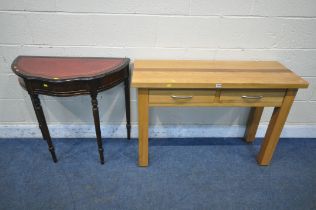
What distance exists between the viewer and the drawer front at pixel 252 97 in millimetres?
1438

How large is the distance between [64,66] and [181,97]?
0.78 meters

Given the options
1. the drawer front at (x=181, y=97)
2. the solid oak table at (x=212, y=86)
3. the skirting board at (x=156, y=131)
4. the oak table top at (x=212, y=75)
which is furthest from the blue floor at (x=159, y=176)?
the oak table top at (x=212, y=75)

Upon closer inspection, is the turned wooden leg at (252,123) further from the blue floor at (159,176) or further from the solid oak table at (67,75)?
the solid oak table at (67,75)

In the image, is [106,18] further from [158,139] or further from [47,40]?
[158,139]

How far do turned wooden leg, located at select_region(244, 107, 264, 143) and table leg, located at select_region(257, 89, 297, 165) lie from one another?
0.75 feet

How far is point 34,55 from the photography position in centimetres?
167

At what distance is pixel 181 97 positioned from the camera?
1.42m

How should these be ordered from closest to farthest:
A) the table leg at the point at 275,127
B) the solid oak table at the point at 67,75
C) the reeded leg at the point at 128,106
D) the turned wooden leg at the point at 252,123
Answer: the solid oak table at the point at 67,75, the table leg at the point at 275,127, the reeded leg at the point at 128,106, the turned wooden leg at the point at 252,123

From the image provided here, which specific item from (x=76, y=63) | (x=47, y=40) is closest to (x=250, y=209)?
(x=76, y=63)

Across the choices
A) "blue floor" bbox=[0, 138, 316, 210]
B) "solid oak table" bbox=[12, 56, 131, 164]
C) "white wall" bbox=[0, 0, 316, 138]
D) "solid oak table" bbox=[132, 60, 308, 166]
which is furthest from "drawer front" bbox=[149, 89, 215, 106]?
"blue floor" bbox=[0, 138, 316, 210]

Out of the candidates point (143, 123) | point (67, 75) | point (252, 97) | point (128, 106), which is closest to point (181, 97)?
point (143, 123)

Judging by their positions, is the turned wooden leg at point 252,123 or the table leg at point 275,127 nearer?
the table leg at point 275,127

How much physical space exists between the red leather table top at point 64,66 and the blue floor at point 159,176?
0.76 meters

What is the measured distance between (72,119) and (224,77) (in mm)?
1284
